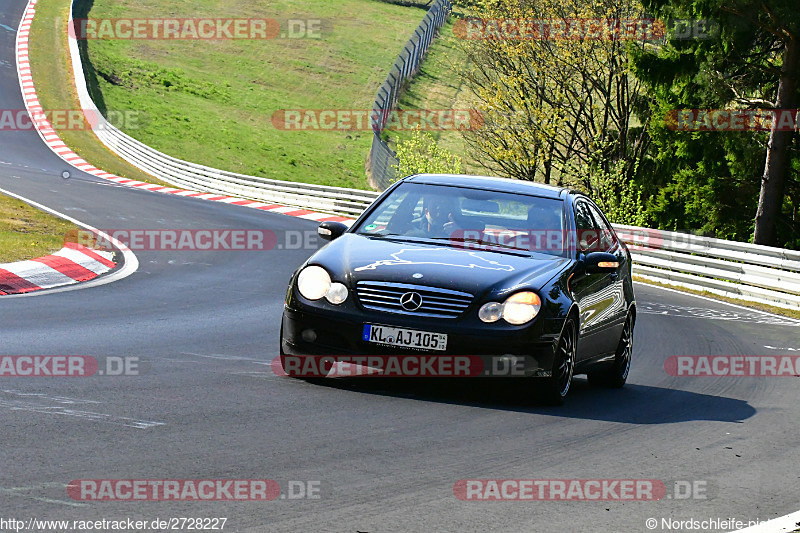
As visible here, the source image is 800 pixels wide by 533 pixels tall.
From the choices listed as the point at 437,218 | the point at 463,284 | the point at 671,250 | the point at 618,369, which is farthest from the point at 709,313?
the point at 463,284

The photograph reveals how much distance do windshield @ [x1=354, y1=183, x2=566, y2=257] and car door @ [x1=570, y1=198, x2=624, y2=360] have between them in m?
Result: 0.30

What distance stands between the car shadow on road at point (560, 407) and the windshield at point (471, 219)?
1.05 metres

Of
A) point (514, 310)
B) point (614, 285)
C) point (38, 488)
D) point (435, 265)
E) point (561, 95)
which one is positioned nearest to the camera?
point (38, 488)

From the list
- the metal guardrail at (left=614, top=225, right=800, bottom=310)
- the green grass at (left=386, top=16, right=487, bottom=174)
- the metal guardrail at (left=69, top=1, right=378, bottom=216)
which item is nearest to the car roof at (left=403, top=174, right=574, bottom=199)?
the metal guardrail at (left=614, top=225, right=800, bottom=310)

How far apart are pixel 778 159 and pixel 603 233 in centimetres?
1986

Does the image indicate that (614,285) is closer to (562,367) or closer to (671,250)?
(562,367)

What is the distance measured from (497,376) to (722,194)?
93.7ft

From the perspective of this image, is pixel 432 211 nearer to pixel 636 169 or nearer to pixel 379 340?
pixel 379 340

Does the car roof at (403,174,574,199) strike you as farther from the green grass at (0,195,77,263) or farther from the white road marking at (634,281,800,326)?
the white road marking at (634,281,800,326)

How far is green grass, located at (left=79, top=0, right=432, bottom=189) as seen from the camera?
169ft

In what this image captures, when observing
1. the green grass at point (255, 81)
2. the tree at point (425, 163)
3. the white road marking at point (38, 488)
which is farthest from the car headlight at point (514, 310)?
the green grass at point (255, 81)

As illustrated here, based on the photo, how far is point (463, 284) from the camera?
7773 millimetres

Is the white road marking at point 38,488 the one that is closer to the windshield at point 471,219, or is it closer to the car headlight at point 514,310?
the car headlight at point 514,310

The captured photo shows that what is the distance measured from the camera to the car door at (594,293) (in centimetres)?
870
